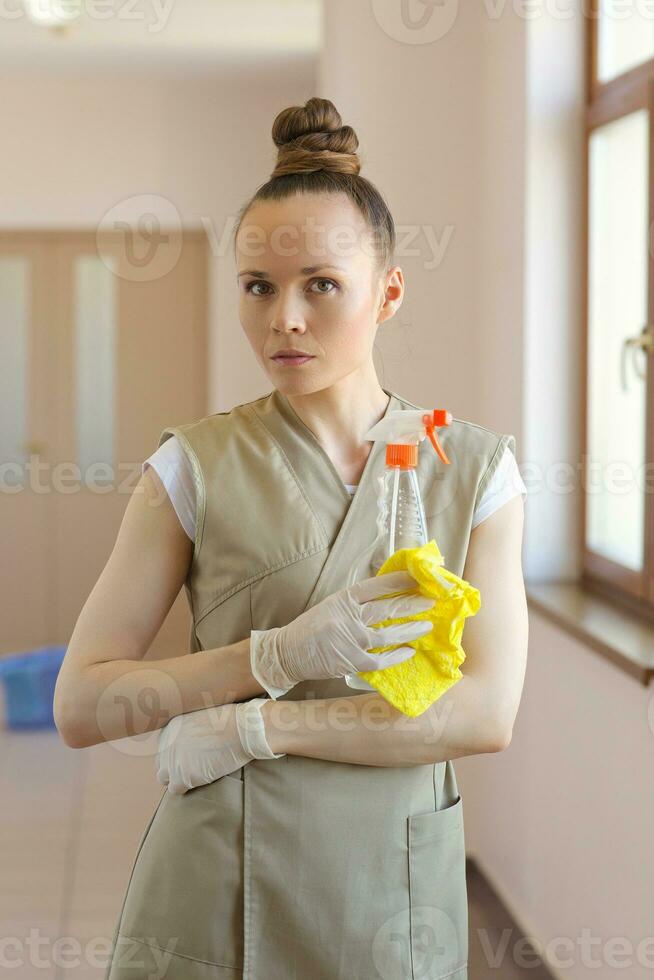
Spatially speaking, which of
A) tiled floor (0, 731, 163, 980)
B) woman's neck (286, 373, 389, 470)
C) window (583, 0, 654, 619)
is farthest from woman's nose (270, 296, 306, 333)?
tiled floor (0, 731, 163, 980)

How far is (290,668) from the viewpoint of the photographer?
38.1 inches

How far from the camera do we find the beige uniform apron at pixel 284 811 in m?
1.03

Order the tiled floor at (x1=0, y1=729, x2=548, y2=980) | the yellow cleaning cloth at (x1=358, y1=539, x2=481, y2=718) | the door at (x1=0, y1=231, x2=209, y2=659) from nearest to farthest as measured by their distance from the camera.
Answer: the yellow cleaning cloth at (x1=358, y1=539, x2=481, y2=718), the tiled floor at (x1=0, y1=729, x2=548, y2=980), the door at (x1=0, y1=231, x2=209, y2=659)

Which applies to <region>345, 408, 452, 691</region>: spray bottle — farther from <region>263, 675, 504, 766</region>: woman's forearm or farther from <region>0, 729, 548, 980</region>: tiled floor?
<region>0, 729, 548, 980</region>: tiled floor

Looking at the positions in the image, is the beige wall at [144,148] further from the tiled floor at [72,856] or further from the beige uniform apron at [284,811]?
the beige uniform apron at [284,811]

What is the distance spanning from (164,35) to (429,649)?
4092 millimetres

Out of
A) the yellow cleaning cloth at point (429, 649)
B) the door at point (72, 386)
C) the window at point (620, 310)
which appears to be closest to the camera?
the yellow cleaning cloth at point (429, 649)

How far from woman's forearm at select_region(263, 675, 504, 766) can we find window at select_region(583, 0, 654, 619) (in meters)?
1.25

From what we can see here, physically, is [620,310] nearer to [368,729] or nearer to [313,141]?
[313,141]

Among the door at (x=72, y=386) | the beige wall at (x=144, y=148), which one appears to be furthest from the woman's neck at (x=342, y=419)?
the door at (x=72, y=386)

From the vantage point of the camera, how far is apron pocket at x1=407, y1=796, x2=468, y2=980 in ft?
3.55

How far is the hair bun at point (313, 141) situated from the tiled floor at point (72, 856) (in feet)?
6.34

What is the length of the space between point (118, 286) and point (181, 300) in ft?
1.04

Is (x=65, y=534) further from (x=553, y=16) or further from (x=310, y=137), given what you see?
(x=310, y=137)
